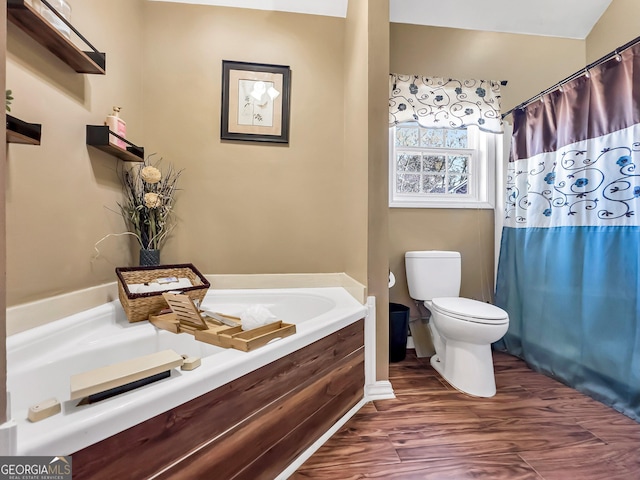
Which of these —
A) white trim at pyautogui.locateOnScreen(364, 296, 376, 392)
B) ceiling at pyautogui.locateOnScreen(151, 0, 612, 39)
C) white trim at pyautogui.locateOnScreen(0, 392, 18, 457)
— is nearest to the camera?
white trim at pyautogui.locateOnScreen(0, 392, 18, 457)

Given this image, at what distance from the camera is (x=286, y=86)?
206cm

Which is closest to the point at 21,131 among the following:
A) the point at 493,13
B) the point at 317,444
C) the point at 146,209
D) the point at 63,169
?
the point at 63,169

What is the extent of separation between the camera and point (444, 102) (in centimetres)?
220

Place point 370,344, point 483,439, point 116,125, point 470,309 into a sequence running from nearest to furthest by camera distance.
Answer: point 483,439 → point 116,125 → point 370,344 → point 470,309

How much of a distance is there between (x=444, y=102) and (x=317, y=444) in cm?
239

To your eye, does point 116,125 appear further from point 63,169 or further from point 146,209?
point 146,209

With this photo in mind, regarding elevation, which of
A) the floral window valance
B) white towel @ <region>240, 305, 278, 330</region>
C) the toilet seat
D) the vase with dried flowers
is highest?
the floral window valance

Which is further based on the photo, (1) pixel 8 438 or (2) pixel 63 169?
(2) pixel 63 169

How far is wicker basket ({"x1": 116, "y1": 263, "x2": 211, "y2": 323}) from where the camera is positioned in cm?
134

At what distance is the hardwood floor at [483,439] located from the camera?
112 centimetres

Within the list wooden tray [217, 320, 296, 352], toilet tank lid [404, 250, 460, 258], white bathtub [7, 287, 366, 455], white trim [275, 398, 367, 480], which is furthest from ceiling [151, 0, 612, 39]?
white trim [275, 398, 367, 480]

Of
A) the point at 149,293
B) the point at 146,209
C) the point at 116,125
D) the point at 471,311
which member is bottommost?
the point at 471,311

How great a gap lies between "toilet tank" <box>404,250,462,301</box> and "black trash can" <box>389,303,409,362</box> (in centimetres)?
20

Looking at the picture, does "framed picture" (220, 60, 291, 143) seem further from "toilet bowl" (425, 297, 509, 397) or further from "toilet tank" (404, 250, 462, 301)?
"toilet bowl" (425, 297, 509, 397)
